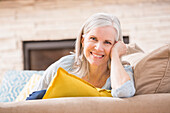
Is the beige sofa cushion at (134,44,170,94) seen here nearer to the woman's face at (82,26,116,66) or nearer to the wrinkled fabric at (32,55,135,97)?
the wrinkled fabric at (32,55,135,97)

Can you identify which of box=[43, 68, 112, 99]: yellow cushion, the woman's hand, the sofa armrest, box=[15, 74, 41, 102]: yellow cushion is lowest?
box=[15, 74, 41, 102]: yellow cushion

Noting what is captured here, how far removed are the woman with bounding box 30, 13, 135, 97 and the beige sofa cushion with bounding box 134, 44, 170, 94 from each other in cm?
8

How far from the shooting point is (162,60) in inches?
43.3

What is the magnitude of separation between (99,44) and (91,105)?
557 mm

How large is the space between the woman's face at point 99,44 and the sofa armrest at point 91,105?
0.51 m

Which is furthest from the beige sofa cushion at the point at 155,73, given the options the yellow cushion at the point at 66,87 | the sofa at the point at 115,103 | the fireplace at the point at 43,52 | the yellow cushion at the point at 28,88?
the fireplace at the point at 43,52

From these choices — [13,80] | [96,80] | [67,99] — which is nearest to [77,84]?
[67,99]

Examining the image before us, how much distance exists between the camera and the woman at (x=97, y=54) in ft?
4.41

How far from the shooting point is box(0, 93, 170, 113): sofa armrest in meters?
0.84

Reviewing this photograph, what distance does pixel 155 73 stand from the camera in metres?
1.10

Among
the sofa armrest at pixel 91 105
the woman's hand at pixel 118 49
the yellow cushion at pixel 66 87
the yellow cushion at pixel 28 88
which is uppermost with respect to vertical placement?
the woman's hand at pixel 118 49

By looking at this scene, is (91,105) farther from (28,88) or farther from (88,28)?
(28,88)

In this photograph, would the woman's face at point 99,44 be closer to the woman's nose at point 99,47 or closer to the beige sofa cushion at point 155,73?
the woman's nose at point 99,47

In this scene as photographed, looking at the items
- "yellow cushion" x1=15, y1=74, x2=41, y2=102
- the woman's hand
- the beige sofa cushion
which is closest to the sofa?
the beige sofa cushion
